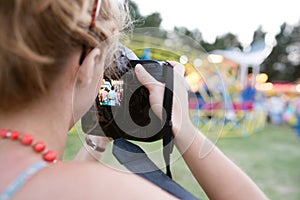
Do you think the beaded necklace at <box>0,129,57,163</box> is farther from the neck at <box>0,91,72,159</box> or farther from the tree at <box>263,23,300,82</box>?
the tree at <box>263,23,300,82</box>

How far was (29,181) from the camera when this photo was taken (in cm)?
37

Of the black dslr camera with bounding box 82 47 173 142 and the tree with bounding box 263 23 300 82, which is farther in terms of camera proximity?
the tree with bounding box 263 23 300 82

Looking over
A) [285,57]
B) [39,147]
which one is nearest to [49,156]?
[39,147]

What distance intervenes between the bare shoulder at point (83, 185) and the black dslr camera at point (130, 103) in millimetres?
130

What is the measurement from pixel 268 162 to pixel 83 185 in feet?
11.7

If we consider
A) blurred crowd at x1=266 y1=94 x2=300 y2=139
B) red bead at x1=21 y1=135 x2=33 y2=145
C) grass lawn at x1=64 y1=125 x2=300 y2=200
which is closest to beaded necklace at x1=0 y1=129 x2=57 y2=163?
red bead at x1=21 y1=135 x2=33 y2=145

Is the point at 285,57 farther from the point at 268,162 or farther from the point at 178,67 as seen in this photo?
the point at 178,67

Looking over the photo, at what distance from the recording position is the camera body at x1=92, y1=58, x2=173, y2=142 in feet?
1.67

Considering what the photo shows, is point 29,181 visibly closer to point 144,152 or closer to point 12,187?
point 12,187

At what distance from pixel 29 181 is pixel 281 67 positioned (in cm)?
1884

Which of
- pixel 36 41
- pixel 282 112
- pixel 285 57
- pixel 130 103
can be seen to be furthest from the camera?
pixel 285 57

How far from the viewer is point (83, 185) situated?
0.37 m

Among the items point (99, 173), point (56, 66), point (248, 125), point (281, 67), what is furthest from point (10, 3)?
point (281, 67)

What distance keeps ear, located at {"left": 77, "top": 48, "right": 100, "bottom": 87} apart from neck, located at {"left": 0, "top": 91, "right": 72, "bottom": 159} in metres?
0.03
